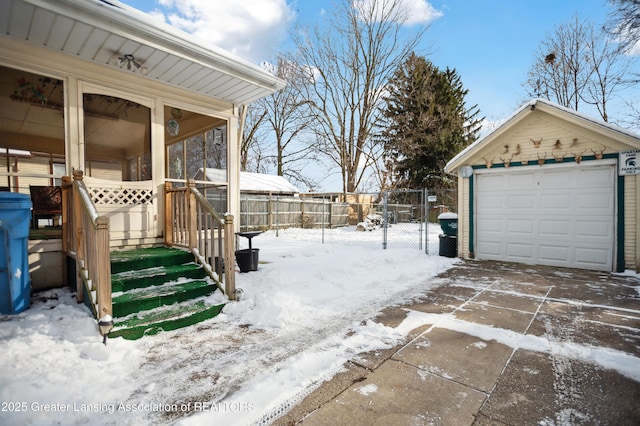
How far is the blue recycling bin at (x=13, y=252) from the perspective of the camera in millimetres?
3021

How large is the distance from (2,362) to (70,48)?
3384 millimetres

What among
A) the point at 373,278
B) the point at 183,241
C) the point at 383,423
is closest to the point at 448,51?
the point at 373,278

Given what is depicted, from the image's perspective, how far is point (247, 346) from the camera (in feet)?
9.22

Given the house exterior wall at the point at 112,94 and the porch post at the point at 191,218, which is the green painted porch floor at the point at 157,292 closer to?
the porch post at the point at 191,218

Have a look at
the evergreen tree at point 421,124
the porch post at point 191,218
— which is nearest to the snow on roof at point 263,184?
the evergreen tree at point 421,124

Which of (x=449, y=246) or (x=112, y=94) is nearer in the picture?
(x=112, y=94)

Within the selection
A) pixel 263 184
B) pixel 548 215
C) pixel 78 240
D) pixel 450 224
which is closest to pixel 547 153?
pixel 548 215

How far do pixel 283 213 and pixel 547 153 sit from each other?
11.1 m

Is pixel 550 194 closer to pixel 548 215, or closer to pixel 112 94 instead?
pixel 548 215

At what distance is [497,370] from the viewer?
2.43 metres

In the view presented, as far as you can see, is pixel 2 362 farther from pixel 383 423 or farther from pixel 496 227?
pixel 496 227

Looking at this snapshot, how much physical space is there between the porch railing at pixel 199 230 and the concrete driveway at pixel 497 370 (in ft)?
6.56

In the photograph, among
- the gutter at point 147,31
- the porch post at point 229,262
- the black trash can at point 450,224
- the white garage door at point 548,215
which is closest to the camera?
the gutter at point 147,31

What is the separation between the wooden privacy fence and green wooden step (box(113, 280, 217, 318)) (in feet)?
30.2
